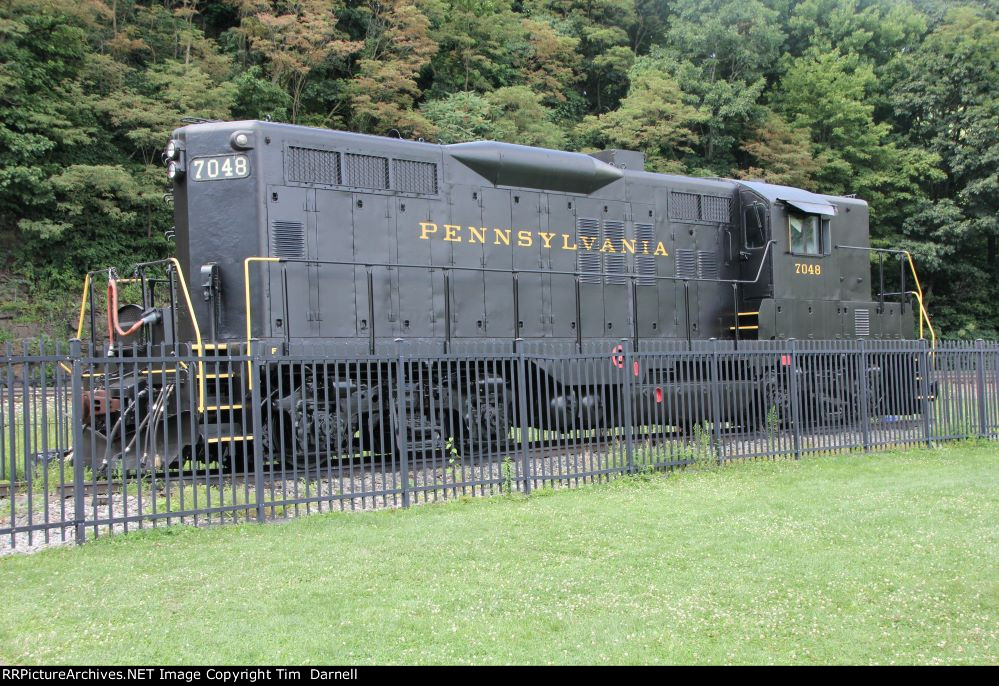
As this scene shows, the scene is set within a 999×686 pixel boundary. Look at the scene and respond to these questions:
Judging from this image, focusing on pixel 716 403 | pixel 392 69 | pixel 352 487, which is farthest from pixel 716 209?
pixel 392 69

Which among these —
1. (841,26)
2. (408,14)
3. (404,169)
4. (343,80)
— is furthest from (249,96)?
(841,26)

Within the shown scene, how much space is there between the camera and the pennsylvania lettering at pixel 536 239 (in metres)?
10.7

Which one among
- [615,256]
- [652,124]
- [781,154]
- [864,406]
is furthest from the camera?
[652,124]

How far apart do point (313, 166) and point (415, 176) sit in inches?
53.5

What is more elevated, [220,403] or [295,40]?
[295,40]

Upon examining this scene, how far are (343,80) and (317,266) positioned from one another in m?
21.0

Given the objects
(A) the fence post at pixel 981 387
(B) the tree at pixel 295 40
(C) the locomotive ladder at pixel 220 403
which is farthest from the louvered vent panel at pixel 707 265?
(B) the tree at pixel 295 40

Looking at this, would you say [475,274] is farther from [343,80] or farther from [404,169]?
[343,80]

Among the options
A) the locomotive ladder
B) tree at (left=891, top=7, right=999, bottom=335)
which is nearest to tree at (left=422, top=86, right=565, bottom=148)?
tree at (left=891, top=7, right=999, bottom=335)

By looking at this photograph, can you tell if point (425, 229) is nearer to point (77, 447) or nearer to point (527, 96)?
point (77, 447)

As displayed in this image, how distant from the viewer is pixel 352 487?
7531mm

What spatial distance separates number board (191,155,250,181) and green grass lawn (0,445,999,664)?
4416mm

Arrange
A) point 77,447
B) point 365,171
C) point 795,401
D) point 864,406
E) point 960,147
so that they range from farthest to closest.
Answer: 1. point 960,147
2. point 864,406
3. point 795,401
4. point 365,171
5. point 77,447

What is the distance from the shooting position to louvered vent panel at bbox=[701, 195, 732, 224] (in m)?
13.4
